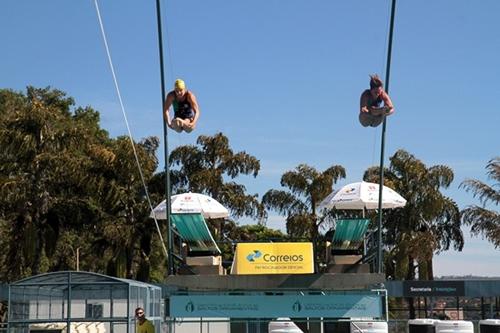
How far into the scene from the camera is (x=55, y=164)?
35.7 meters

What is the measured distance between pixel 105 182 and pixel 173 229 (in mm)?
20661

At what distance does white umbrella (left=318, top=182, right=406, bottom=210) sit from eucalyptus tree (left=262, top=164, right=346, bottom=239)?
668 inches

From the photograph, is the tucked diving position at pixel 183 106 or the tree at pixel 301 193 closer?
the tucked diving position at pixel 183 106

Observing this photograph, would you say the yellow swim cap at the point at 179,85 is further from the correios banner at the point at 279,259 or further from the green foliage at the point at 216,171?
the green foliage at the point at 216,171

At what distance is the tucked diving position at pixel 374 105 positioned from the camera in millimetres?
15945

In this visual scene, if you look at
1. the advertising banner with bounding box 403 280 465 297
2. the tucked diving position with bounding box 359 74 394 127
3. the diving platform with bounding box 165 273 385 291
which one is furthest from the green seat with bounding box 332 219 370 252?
the advertising banner with bounding box 403 280 465 297

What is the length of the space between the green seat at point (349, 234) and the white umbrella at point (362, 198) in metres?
5.06

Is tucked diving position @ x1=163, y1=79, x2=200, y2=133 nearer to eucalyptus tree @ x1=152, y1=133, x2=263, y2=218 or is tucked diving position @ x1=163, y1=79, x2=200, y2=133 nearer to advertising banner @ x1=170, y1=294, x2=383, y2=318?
advertising banner @ x1=170, y1=294, x2=383, y2=318

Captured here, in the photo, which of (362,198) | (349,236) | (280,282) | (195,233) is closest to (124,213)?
(362,198)

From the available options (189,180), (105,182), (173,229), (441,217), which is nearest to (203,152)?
(189,180)

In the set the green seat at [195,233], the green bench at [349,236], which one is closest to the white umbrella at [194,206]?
the green seat at [195,233]

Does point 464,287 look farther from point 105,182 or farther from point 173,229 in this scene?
point 173,229

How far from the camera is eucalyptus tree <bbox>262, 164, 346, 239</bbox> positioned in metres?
39.9

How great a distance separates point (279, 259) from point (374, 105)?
400 centimetres
